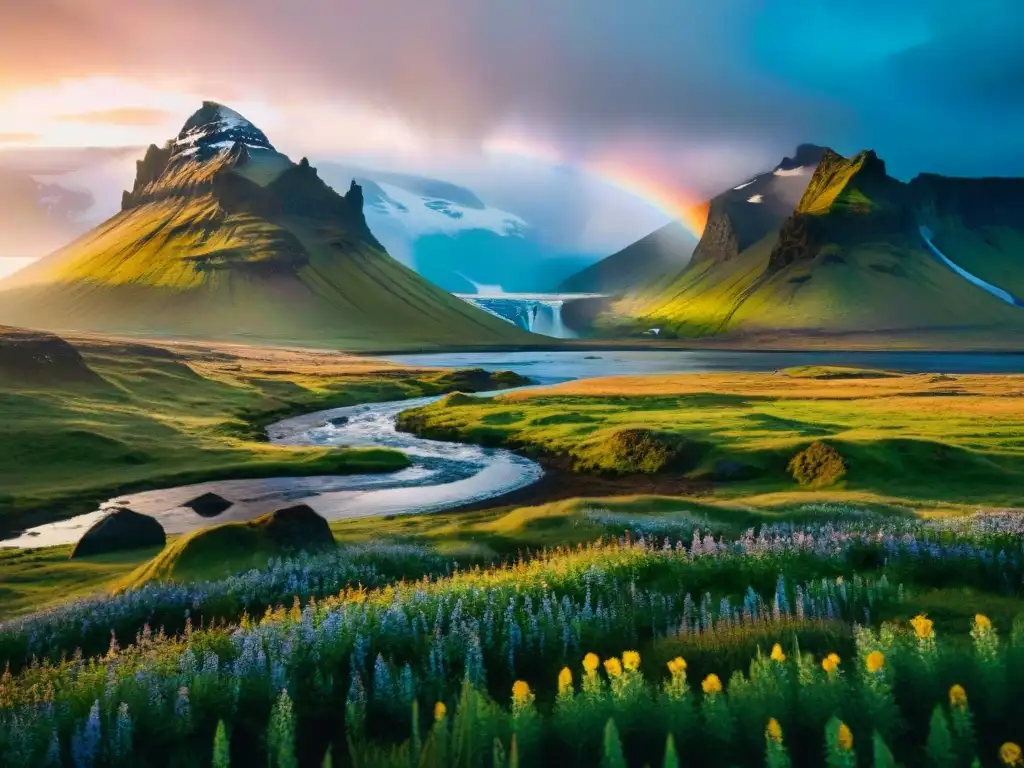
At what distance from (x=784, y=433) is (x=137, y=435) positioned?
57.2 m

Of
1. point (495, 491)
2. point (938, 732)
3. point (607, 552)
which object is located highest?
point (938, 732)

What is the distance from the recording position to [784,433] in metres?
67.6

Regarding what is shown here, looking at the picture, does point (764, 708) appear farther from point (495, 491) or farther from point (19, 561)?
point (495, 491)

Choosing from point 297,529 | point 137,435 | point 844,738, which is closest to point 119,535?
point 297,529

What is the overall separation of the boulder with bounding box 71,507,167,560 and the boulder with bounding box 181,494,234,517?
9.11 meters

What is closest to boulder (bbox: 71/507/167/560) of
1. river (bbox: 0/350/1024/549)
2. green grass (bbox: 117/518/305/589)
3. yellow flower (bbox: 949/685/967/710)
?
river (bbox: 0/350/1024/549)

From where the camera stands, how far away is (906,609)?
1304 cm

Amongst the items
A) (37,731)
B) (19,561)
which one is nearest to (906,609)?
(37,731)

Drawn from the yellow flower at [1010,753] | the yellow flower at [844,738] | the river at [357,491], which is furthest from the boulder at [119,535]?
the yellow flower at [1010,753]

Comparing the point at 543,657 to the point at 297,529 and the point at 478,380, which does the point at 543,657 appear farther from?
the point at 478,380

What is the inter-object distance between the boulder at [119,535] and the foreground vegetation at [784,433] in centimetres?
3083

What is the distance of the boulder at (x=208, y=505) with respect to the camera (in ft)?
156

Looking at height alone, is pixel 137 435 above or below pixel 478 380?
below

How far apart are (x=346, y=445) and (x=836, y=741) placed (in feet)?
231
